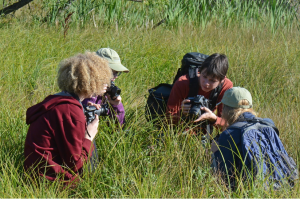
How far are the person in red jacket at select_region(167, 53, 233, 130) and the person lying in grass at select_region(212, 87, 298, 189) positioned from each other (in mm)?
298

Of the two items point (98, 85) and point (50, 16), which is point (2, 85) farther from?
point (50, 16)

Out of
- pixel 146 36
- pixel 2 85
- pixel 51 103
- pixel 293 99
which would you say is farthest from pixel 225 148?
pixel 146 36

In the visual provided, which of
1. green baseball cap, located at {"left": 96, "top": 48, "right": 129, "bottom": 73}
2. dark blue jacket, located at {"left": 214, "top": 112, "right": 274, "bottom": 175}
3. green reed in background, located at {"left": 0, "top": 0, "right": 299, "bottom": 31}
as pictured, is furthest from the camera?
green reed in background, located at {"left": 0, "top": 0, "right": 299, "bottom": 31}

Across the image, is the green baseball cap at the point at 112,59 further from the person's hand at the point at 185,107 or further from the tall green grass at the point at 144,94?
the person's hand at the point at 185,107

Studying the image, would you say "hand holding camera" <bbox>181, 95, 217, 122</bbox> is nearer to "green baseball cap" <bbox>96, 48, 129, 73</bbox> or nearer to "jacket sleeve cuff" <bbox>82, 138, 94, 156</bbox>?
"green baseball cap" <bbox>96, 48, 129, 73</bbox>

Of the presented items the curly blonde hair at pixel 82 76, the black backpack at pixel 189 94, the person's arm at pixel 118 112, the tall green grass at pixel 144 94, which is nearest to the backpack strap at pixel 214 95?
the black backpack at pixel 189 94

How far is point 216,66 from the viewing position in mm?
2939

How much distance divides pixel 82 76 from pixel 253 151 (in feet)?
3.84

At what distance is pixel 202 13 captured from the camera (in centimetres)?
682

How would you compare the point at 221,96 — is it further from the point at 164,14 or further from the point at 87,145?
the point at 164,14

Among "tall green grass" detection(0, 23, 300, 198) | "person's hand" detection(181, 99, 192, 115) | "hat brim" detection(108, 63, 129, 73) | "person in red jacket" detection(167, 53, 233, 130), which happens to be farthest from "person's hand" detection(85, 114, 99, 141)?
"hat brim" detection(108, 63, 129, 73)

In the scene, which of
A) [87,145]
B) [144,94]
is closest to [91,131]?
[87,145]

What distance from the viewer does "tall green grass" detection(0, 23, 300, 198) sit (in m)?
2.19

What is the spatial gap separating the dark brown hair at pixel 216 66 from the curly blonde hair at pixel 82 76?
96 centimetres
